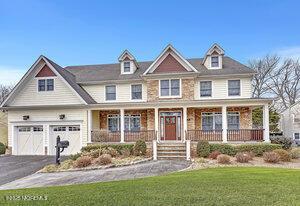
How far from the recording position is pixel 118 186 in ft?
28.2

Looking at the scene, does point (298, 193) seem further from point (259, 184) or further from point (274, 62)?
point (274, 62)

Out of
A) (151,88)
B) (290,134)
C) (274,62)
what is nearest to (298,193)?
(151,88)

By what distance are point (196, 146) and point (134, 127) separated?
6.15m

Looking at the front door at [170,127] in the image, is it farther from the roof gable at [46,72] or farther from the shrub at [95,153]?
the roof gable at [46,72]

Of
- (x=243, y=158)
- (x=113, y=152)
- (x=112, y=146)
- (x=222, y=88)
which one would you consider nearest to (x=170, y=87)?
(x=222, y=88)

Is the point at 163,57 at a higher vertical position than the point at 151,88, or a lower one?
higher

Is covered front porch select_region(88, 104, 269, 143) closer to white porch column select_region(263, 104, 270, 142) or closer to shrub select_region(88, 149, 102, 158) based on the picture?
white porch column select_region(263, 104, 270, 142)

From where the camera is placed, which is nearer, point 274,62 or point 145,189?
point 145,189


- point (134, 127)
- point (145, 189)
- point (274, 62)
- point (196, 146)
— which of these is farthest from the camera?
point (274, 62)

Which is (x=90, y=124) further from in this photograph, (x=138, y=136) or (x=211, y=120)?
(x=211, y=120)

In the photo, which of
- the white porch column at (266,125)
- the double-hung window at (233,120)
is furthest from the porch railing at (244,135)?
the double-hung window at (233,120)

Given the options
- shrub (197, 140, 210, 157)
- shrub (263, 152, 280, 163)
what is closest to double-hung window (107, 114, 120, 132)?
shrub (197, 140, 210, 157)

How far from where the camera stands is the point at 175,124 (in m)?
21.3

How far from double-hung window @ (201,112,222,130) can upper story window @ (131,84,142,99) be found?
548cm
